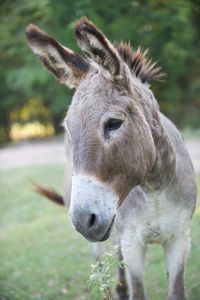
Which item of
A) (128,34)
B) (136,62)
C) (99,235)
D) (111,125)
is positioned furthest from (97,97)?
(128,34)

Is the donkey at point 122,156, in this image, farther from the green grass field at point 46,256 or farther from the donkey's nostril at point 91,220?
the green grass field at point 46,256

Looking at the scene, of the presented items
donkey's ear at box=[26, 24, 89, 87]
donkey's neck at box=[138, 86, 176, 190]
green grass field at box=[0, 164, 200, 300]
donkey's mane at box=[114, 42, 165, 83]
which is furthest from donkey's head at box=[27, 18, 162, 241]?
green grass field at box=[0, 164, 200, 300]

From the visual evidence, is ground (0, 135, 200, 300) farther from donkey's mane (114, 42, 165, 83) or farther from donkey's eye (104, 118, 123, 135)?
donkey's eye (104, 118, 123, 135)

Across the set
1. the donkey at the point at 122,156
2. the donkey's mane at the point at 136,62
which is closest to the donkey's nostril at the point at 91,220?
the donkey at the point at 122,156

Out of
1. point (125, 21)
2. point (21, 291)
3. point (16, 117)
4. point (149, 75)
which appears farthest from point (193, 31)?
point (16, 117)

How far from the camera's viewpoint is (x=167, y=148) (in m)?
3.86

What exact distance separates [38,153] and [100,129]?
15113mm

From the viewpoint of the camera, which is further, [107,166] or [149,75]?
[149,75]

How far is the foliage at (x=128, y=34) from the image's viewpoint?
676 centimetres

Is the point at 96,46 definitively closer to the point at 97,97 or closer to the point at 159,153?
the point at 97,97

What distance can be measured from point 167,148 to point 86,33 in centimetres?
110

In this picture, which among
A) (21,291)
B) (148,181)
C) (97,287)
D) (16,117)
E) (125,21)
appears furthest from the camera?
(16,117)

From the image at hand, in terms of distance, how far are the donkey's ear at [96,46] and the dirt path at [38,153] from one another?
29.2 ft

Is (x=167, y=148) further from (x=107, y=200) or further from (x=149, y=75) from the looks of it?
(x=107, y=200)
